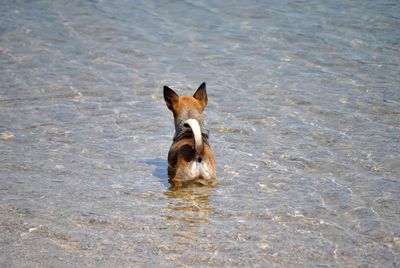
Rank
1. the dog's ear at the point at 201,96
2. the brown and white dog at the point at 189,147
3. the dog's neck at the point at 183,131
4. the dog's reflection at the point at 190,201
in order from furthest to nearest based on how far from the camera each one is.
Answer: the dog's ear at the point at 201,96 < the dog's neck at the point at 183,131 < the brown and white dog at the point at 189,147 < the dog's reflection at the point at 190,201

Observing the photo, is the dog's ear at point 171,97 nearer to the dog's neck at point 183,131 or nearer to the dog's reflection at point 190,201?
the dog's neck at point 183,131

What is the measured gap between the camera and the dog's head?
31.1 ft

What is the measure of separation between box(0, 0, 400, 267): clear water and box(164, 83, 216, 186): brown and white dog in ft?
0.67

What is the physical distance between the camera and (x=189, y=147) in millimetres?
8852

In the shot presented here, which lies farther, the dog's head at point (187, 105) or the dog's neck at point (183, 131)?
the dog's head at point (187, 105)

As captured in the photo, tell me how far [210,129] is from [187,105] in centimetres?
137

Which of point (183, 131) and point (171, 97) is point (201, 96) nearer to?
A: point (171, 97)

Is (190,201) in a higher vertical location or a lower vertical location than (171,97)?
lower

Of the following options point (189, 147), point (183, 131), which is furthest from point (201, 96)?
point (189, 147)

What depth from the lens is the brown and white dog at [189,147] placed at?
28.1 ft

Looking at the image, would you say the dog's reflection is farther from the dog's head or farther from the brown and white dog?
the dog's head

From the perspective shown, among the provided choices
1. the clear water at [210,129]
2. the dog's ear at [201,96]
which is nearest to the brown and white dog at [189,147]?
the dog's ear at [201,96]

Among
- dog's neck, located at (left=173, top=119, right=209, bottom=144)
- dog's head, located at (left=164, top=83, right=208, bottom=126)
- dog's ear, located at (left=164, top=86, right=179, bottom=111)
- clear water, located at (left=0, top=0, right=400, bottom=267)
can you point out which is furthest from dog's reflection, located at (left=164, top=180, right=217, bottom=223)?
dog's ear, located at (left=164, top=86, right=179, bottom=111)

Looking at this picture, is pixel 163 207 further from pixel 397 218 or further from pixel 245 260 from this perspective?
pixel 397 218
